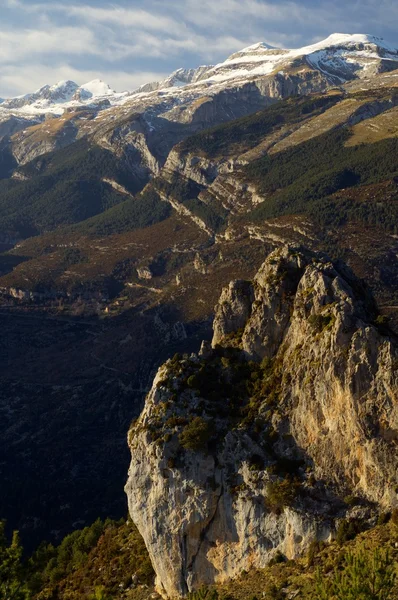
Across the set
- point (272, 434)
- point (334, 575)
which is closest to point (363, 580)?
point (334, 575)

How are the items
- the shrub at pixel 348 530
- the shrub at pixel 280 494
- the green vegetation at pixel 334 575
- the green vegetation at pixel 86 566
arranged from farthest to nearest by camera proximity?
the shrub at pixel 280 494 → the green vegetation at pixel 86 566 → the shrub at pixel 348 530 → the green vegetation at pixel 334 575

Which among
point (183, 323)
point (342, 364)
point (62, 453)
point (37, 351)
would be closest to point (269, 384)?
point (342, 364)

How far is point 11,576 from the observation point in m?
40.2

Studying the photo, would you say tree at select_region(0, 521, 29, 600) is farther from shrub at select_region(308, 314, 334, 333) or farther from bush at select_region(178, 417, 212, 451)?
shrub at select_region(308, 314, 334, 333)

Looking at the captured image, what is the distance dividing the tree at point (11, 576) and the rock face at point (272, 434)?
1022 centimetres

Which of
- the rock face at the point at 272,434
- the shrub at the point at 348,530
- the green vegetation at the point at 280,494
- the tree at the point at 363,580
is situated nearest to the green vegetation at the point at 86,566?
the rock face at the point at 272,434

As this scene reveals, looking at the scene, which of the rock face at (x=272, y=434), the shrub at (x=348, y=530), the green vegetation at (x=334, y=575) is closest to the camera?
the green vegetation at (x=334, y=575)

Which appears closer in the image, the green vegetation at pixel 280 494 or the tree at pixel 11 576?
the tree at pixel 11 576

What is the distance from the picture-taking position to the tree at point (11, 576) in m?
38.6

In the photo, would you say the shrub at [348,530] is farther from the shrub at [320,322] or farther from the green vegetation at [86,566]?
the green vegetation at [86,566]

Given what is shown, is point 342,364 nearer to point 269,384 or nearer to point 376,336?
point 376,336

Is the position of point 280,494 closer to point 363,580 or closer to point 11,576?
point 363,580

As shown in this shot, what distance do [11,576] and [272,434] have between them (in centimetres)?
2008

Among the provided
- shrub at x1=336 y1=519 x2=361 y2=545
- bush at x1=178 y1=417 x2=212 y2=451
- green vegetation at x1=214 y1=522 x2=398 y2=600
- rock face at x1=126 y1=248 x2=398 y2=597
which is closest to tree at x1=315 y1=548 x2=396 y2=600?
green vegetation at x1=214 y1=522 x2=398 y2=600
